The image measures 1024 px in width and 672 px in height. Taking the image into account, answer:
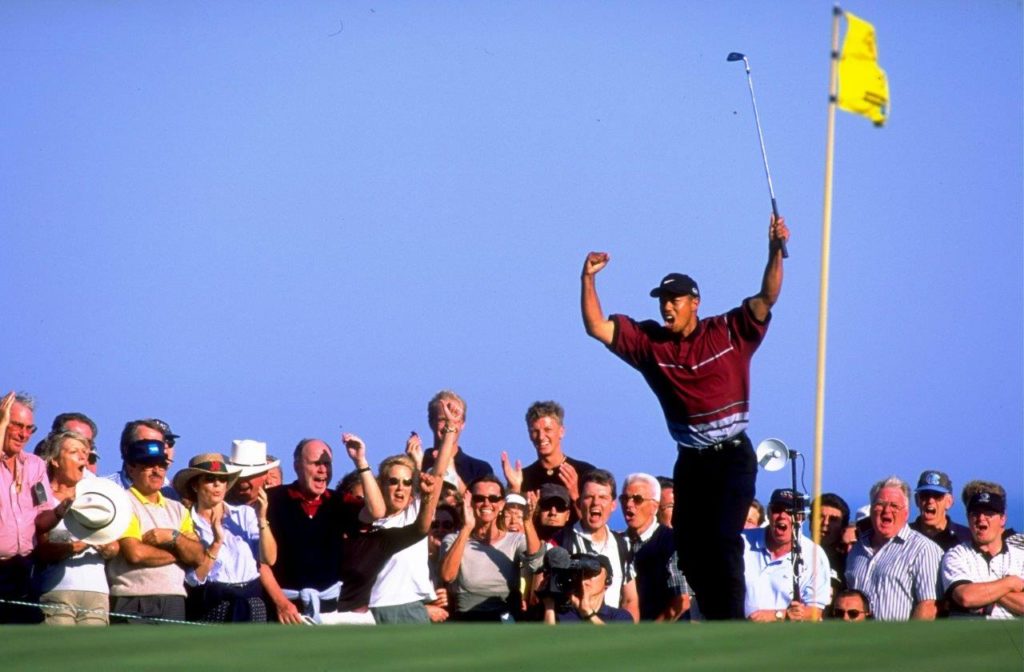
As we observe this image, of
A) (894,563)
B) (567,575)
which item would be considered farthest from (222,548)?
(894,563)

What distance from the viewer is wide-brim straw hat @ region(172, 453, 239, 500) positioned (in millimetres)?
8258

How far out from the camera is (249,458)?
28.7 ft

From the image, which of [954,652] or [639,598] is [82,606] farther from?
[954,652]

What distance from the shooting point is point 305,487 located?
28.1 feet

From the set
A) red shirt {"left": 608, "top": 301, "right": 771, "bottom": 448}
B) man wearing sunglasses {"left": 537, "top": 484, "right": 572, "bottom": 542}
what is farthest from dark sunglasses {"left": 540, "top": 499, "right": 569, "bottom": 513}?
red shirt {"left": 608, "top": 301, "right": 771, "bottom": 448}

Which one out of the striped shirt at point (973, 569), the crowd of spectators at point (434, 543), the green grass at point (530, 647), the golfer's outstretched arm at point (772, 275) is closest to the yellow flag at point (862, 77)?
the green grass at point (530, 647)

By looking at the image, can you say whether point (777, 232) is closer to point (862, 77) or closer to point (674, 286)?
point (674, 286)

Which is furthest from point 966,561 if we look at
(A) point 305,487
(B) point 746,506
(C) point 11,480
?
(C) point 11,480

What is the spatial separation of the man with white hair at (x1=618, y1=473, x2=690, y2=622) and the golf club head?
592 mm

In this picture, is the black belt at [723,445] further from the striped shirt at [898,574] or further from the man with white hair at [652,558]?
the striped shirt at [898,574]

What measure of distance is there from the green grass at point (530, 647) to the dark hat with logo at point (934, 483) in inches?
172

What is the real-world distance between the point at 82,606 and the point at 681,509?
8.87ft

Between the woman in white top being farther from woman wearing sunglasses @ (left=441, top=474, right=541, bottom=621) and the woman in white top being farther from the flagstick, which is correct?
the flagstick

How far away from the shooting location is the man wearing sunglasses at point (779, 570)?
8.26 m
